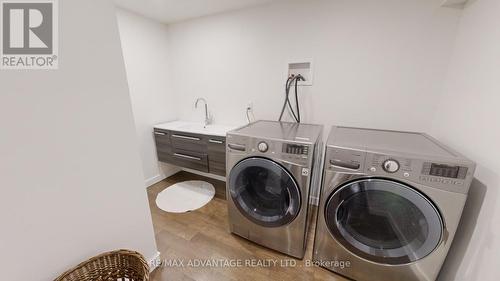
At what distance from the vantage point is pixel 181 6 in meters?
1.94

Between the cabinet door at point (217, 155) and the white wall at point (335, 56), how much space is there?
466 millimetres

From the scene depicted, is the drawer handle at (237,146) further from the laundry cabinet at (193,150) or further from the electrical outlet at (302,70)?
the electrical outlet at (302,70)

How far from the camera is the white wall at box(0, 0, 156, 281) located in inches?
29.3

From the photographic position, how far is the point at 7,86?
0.70m

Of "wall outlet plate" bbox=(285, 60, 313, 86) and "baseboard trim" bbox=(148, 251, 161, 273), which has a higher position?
"wall outlet plate" bbox=(285, 60, 313, 86)

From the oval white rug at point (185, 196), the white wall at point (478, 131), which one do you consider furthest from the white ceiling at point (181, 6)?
the oval white rug at point (185, 196)

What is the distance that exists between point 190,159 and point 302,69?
1.60 meters

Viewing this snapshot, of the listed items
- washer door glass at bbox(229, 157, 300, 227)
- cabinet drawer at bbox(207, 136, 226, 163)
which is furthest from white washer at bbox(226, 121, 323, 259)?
cabinet drawer at bbox(207, 136, 226, 163)

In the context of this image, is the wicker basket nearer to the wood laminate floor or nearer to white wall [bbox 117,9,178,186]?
the wood laminate floor

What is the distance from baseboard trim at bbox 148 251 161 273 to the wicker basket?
9.9 inches
